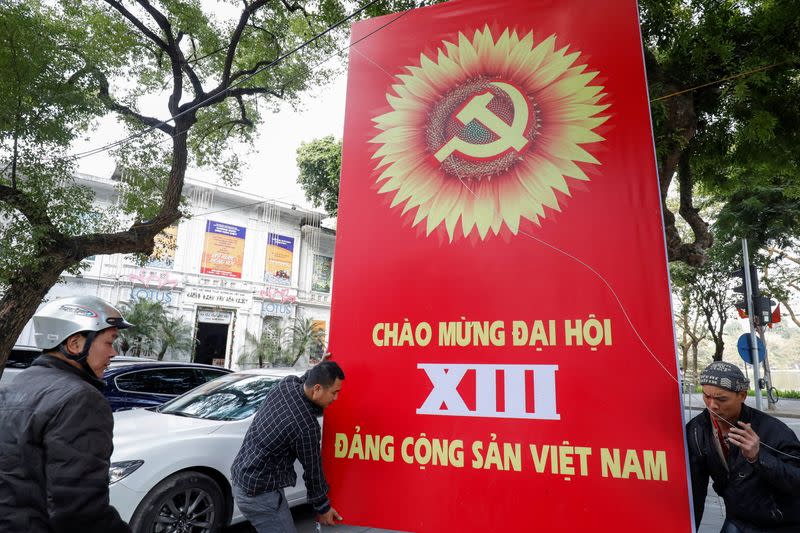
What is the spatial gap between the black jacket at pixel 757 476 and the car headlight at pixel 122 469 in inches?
137

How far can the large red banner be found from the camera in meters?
2.06

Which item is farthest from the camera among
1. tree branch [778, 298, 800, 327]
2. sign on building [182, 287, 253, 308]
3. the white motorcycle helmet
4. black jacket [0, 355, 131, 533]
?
sign on building [182, 287, 253, 308]

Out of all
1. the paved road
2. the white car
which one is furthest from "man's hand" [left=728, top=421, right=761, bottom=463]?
the white car

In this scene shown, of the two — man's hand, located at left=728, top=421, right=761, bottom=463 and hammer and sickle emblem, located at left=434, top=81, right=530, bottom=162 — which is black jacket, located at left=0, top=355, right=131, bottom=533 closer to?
hammer and sickle emblem, located at left=434, top=81, right=530, bottom=162

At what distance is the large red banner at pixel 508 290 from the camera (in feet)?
6.75

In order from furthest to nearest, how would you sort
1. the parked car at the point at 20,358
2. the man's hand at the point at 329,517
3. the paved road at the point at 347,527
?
the parked car at the point at 20,358, the paved road at the point at 347,527, the man's hand at the point at 329,517

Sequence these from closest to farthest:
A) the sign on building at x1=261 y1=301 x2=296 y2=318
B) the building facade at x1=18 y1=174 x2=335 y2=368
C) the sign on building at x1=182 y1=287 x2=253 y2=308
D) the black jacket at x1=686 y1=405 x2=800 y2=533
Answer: the black jacket at x1=686 y1=405 x2=800 y2=533 → the building facade at x1=18 y1=174 x2=335 y2=368 → the sign on building at x1=182 y1=287 x2=253 y2=308 → the sign on building at x1=261 y1=301 x2=296 y2=318

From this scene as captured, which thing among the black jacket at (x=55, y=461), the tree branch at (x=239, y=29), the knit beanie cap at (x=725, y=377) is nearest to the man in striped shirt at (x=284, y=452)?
the black jacket at (x=55, y=461)

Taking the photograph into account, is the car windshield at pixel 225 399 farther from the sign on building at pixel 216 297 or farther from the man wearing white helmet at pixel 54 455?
the sign on building at pixel 216 297

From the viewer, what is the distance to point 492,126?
8.50 ft

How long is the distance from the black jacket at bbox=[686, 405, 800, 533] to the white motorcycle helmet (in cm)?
262

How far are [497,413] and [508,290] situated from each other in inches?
23.2

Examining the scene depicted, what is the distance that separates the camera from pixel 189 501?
3598 millimetres

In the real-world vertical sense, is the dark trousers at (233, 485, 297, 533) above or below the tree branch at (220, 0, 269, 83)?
below
